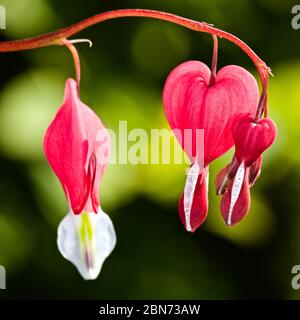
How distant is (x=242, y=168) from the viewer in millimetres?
1083

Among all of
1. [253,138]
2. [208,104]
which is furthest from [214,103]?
[253,138]

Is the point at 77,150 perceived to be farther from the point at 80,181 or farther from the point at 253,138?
the point at 253,138

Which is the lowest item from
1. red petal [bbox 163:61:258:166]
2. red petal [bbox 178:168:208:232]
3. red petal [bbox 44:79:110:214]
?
red petal [bbox 178:168:208:232]

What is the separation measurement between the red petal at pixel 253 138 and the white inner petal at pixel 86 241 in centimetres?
26

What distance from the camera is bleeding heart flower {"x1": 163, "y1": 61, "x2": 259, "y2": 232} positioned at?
3.93 ft

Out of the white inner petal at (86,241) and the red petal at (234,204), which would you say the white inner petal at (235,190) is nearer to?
the red petal at (234,204)

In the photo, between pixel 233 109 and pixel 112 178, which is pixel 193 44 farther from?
pixel 233 109

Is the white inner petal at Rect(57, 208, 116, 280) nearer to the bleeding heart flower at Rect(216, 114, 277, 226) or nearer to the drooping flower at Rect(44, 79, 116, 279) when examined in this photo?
the drooping flower at Rect(44, 79, 116, 279)

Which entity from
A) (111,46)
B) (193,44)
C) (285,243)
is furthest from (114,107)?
(285,243)

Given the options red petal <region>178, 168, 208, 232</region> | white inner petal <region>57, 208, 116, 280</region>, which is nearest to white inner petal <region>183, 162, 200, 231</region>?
red petal <region>178, 168, 208, 232</region>

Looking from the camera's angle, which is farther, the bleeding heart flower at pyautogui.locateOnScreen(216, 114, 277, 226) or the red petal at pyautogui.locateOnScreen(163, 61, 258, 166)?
the red petal at pyautogui.locateOnScreen(163, 61, 258, 166)

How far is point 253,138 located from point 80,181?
0.30 meters

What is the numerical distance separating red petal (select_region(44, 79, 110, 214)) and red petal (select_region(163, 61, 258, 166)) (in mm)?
151

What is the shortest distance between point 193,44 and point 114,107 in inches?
11.4
